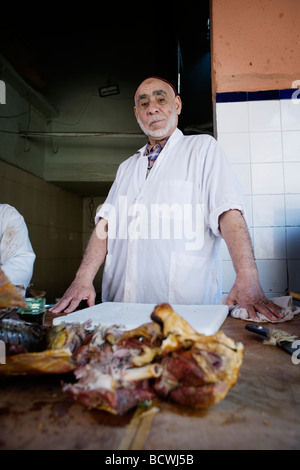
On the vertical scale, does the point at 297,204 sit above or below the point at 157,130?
below

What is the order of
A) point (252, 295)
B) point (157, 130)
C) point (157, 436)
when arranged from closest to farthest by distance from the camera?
1. point (157, 436)
2. point (252, 295)
3. point (157, 130)

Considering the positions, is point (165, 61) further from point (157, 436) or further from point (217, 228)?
point (157, 436)

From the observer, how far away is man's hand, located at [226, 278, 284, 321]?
1422 millimetres

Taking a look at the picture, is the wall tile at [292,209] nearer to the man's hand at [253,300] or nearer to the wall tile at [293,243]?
the wall tile at [293,243]

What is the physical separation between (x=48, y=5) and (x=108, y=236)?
3.90 meters

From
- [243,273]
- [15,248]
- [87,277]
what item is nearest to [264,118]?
[243,273]

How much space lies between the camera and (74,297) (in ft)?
5.97

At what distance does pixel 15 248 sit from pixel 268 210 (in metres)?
2.28

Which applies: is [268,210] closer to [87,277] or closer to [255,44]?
[255,44]

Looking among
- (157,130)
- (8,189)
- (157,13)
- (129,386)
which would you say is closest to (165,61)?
(157,13)

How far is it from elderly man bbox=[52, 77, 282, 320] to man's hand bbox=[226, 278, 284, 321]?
0.21 meters

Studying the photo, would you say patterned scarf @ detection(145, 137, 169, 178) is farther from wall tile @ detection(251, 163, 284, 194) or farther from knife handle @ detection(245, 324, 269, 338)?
knife handle @ detection(245, 324, 269, 338)

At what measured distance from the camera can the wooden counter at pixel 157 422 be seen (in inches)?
21.2

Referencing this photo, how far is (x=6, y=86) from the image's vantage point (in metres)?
5.04
